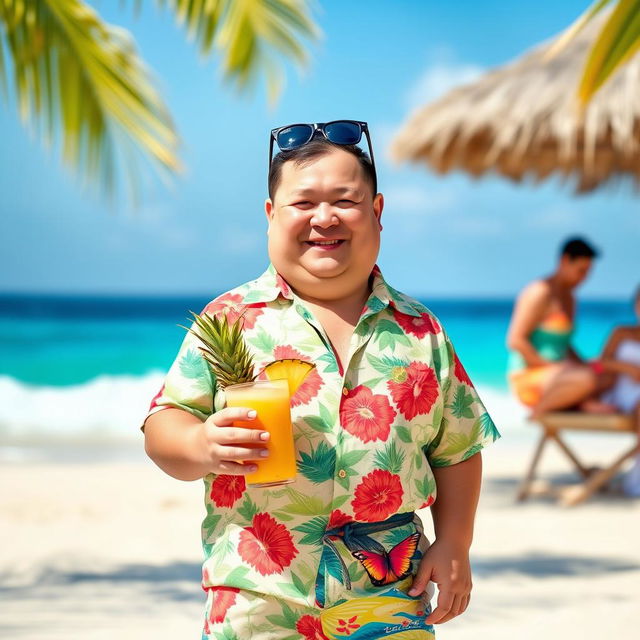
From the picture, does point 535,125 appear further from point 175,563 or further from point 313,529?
point 313,529

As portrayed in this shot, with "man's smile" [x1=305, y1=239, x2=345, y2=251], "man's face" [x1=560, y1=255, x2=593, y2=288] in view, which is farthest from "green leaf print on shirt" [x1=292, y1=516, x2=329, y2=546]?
"man's face" [x1=560, y1=255, x2=593, y2=288]

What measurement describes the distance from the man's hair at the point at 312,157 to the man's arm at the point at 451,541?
584 mm

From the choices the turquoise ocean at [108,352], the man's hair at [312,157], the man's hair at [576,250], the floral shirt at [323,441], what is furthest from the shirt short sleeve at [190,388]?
the turquoise ocean at [108,352]

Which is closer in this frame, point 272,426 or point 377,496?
point 272,426

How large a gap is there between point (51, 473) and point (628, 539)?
16.0ft

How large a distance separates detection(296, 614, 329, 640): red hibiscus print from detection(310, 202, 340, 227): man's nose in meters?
0.72

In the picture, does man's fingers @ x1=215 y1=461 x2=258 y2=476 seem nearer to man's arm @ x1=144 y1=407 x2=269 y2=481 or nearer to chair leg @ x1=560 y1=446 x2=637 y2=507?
man's arm @ x1=144 y1=407 x2=269 y2=481

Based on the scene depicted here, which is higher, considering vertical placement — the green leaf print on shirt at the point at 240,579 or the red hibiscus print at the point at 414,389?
the red hibiscus print at the point at 414,389

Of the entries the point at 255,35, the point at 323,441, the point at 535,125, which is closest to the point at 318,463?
the point at 323,441

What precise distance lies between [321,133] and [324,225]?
Result: 0.66 feet

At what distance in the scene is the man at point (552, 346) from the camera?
22.5 feet

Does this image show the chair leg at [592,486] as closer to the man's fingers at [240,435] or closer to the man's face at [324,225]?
the man's face at [324,225]

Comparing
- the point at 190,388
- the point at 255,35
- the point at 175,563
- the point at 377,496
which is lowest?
the point at 175,563

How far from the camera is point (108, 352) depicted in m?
28.6
